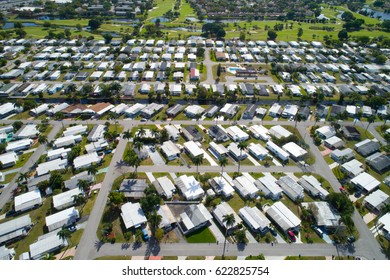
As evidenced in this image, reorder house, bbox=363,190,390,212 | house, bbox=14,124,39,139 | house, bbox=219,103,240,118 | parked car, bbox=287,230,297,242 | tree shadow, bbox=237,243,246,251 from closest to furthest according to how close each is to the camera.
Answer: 1. tree shadow, bbox=237,243,246,251
2. parked car, bbox=287,230,297,242
3. house, bbox=363,190,390,212
4. house, bbox=14,124,39,139
5. house, bbox=219,103,240,118

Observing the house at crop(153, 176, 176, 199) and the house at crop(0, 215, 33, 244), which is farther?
the house at crop(153, 176, 176, 199)

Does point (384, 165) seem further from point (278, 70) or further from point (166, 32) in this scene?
point (166, 32)

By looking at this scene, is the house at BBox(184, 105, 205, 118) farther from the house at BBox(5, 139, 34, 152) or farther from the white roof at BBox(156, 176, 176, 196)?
the house at BBox(5, 139, 34, 152)

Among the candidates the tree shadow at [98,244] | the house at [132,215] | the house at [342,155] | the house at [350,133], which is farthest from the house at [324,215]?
the tree shadow at [98,244]

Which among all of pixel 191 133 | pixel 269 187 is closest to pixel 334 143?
pixel 269 187

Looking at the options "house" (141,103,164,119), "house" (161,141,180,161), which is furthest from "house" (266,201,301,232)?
"house" (141,103,164,119)

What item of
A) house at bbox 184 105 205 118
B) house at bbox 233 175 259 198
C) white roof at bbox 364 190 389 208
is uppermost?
house at bbox 184 105 205 118

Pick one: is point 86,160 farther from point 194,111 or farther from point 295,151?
point 295,151

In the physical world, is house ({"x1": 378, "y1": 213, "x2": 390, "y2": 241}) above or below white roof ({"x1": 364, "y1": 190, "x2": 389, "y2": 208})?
below
